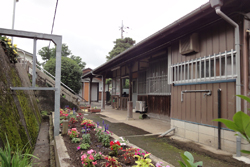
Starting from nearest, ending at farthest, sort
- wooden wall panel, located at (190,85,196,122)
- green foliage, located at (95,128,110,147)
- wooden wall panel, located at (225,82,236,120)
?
green foliage, located at (95,128,110,147) → wooden wall panel, located at (225,82,236,120) → wooden wall panel, located at (190,85,196,122)

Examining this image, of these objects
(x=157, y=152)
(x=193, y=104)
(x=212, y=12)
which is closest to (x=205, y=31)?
(x=212, y=12)

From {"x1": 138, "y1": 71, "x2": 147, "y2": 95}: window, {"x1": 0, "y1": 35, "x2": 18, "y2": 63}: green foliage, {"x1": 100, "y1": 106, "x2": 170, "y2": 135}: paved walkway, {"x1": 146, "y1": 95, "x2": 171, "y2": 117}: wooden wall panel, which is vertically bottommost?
{"x1": 100, "y1": 106, "x2": 170, "y2": 135}: paved walkway

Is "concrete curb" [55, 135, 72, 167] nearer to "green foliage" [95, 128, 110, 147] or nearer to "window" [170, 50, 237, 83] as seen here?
"green foliage" [95, 128, 110, 147]

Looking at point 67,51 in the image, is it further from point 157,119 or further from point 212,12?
point 212,12

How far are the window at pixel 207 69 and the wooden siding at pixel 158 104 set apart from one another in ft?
7.31

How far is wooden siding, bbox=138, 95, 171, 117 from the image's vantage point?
732 centimetres

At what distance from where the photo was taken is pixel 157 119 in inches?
314

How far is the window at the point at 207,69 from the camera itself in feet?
12.2

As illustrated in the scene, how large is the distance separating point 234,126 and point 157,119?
304 inches

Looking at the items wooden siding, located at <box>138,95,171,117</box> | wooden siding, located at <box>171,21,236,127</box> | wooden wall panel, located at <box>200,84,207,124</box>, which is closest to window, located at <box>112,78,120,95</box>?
wooden siding, located at <box>138,95,171,117</box>

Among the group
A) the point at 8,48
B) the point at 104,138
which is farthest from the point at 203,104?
the point at 8,48

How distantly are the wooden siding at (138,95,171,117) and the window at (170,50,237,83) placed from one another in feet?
7.31

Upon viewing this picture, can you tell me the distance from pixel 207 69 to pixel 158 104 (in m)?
3.98

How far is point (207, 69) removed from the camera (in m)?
4.25
